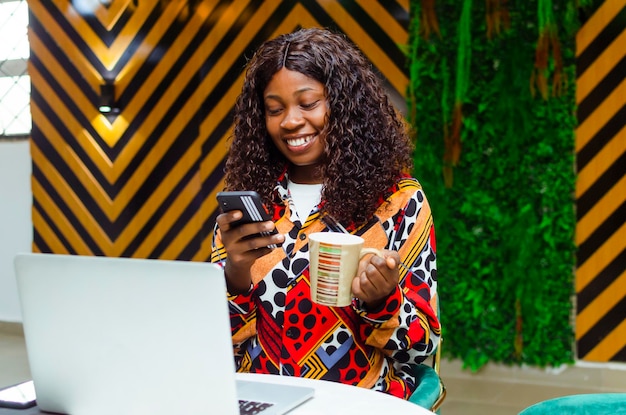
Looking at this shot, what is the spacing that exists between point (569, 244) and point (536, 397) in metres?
0.85

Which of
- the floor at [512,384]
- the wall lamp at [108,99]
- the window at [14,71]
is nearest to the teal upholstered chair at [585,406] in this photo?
the floor at [512,384]

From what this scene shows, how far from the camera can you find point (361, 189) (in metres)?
1.57

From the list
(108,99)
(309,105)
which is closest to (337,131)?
(309,105)

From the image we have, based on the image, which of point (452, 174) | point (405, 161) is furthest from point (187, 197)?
point (405, 161)

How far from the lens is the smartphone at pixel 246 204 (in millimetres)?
1148

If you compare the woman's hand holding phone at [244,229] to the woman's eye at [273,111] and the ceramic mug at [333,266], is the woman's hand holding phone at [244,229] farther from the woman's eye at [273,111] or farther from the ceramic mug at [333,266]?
the woman's eye at [273,111]

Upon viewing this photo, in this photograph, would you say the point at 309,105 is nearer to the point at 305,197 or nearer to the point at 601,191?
the point at 305,197

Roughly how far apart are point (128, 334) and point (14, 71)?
5.03 m

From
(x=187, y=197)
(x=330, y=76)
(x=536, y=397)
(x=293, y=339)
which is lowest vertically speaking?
(x=187, y=197)

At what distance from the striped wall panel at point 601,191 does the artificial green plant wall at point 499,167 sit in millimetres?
96

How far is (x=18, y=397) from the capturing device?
3.72 feet

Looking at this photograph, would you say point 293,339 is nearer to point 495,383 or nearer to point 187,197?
point 495,383

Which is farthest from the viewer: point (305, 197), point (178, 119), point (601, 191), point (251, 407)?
point (178, 119)

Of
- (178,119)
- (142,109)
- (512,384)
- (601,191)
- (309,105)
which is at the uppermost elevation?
(601,191)
